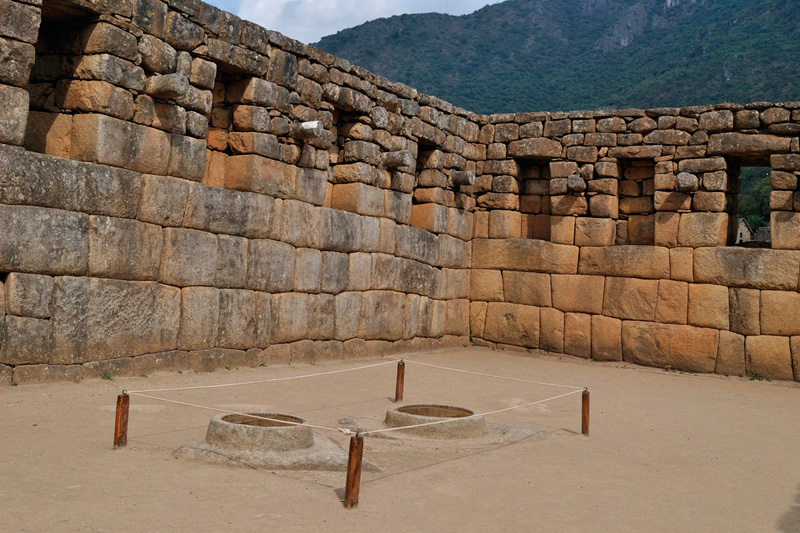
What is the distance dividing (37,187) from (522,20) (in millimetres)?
72504

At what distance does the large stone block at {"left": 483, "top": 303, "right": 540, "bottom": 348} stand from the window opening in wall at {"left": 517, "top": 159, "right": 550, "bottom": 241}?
4.42 feet

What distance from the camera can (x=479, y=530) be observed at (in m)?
4.28

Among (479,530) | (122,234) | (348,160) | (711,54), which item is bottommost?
(479,530)

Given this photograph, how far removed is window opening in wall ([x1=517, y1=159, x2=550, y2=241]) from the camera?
13.8 m

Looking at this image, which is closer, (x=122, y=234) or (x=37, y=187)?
(x=37, y=187)

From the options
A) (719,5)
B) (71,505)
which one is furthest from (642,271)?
(719,5)

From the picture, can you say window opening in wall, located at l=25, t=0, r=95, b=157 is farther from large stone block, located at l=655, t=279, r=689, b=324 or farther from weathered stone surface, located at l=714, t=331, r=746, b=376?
weathered stone surface, located at l=714, t=331, r=746, b=376

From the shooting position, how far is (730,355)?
11.5m

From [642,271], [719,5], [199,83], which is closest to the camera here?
[199,83]

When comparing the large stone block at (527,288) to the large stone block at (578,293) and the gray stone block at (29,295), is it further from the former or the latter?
the gray stone block at (29,295)

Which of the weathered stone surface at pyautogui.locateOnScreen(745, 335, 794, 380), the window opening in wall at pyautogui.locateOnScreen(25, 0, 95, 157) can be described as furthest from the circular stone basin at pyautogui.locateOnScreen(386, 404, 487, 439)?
the weathered stone surface at pyautogui.locateOnScreen(745, 335, 794, 380)

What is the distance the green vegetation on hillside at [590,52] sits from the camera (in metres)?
43.5

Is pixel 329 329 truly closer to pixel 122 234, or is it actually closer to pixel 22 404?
pixel 122 234

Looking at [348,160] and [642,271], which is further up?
[348,160]
